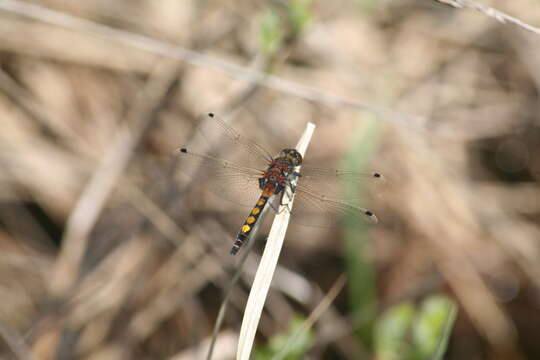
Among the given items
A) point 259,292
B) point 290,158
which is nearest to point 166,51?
point 290,158

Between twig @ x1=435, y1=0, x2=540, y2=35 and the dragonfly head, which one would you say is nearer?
twig @ x1=435, y1=0, x2=540, y2=35

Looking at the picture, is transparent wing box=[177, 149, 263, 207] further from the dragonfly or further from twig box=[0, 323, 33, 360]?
twig box=[0, 323, 33, 360]

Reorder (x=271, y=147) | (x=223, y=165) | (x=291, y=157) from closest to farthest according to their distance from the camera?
(x=291, y=157) < (x=223, y=165) < (x=271, y=147)

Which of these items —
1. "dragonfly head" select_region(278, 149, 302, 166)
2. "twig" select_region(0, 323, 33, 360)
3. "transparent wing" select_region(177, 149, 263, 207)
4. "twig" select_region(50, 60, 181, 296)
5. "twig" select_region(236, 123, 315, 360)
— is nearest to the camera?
"twig" select_region(236, 123, 315, 360)

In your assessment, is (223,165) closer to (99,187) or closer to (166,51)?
(166,51)

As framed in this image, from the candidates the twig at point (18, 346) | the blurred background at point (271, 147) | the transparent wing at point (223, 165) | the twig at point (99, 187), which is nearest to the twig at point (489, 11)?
the blurred background at point (271, 147)

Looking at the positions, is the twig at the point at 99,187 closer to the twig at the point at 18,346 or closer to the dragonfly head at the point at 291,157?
the twig at the point at 18,346

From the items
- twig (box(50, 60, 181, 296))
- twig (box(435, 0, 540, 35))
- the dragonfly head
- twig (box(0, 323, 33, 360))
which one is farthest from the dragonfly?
twig (box(0, 323, 33, 360))

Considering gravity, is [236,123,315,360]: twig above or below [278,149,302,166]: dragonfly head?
below
